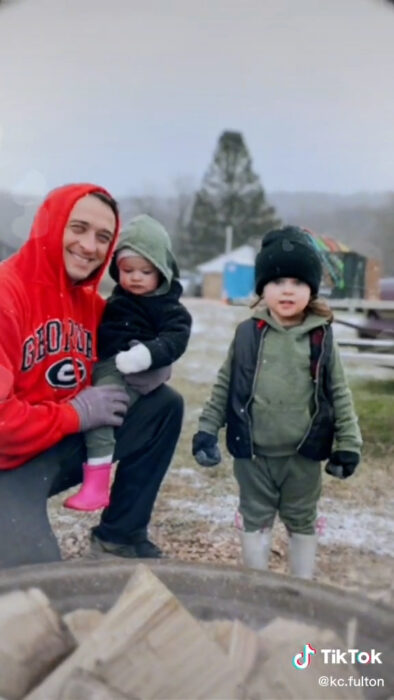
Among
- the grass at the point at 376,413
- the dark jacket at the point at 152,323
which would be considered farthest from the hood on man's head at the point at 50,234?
the grass at the point at 376,413

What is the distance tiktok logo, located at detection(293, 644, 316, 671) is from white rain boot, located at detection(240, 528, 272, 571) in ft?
1.36

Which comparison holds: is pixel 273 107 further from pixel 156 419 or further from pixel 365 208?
pixel 156 419

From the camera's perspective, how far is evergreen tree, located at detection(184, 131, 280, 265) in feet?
3.68

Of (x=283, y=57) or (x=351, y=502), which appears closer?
(x=283, y=57)

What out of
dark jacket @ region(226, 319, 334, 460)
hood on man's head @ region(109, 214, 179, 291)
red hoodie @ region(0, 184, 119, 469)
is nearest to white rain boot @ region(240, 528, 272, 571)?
dark jacket @ region(226, 319, 334, 460)

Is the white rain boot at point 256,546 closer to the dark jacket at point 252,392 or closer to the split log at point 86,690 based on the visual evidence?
the dark jacket at point 252,392

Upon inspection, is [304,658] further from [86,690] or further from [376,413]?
[376,413]

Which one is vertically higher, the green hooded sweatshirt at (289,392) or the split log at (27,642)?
the green hooded sweatshirt at (289,392)

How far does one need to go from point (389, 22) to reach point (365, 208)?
30cm

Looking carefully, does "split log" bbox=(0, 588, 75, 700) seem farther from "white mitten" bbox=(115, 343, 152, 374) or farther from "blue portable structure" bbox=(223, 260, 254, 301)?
"blue portable structure" bbox=(223, 260, 254, 301)

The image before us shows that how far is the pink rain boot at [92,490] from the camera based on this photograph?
3.91 ft

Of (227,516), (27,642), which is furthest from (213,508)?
(27,642)

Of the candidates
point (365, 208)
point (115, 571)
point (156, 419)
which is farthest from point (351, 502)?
point (115, 571)

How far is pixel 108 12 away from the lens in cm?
116
